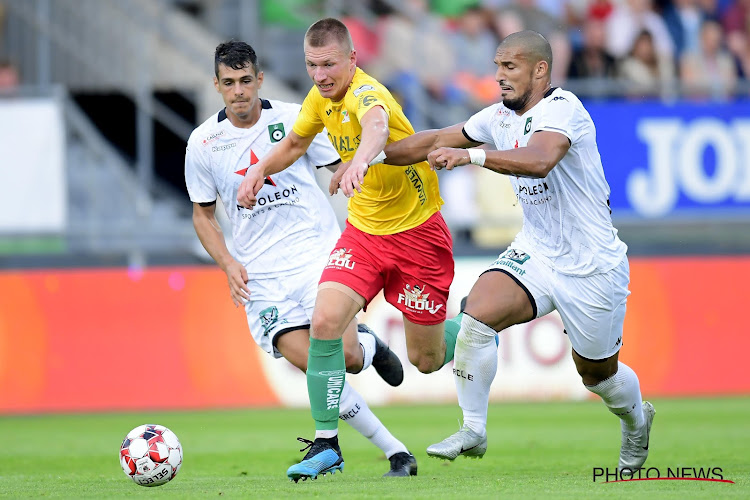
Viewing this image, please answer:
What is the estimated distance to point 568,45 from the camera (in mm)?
15484

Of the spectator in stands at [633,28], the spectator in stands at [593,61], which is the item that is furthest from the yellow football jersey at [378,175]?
the spectator in stands at [633,28]

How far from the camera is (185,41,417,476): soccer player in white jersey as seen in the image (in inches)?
308

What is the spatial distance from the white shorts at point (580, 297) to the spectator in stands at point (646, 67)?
8.55 meters

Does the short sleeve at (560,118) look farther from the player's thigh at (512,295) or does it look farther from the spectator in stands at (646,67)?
the spectator in stands at (646,67)

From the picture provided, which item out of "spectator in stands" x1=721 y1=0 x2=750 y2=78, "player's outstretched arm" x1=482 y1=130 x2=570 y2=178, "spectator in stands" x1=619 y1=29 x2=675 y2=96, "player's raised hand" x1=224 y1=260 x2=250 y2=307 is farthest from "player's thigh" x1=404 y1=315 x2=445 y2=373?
"spectator in stands" x1=721 y1=0 x2=750 y2=78

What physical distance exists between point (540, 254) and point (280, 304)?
1.90m

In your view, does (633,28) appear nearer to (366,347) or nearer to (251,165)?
(251,165)

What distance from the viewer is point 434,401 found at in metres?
13.7

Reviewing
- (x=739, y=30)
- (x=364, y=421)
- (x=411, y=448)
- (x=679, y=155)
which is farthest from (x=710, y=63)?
(x=364, y=421)

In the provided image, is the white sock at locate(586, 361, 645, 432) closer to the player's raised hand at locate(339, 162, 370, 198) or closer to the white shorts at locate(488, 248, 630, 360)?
the white shorts at locate(488, 248, 630, 360)

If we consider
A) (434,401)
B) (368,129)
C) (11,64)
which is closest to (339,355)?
(368,129)

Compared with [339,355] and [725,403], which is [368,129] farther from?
[725,403]

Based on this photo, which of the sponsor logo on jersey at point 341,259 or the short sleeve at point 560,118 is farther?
the sponsor logo on jersey at point 341,259

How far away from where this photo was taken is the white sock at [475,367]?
22.9 ft
